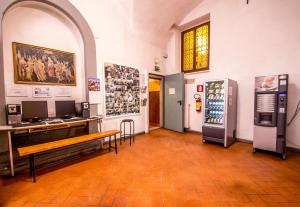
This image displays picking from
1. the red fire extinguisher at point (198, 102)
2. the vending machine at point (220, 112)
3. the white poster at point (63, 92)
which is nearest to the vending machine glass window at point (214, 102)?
the vending machine at point (220, 112)

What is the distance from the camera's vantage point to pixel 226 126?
11.9ft

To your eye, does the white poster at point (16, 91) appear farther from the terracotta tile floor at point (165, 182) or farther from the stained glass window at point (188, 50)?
the stained glass window at point (188, 50)

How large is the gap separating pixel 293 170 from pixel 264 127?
3.06 feet

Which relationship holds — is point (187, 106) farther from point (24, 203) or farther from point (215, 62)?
point (24, 203)

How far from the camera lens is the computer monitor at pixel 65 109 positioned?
316cm

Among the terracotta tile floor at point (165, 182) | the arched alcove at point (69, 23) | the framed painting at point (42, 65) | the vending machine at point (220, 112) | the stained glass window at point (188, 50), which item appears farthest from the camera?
the stained glass window at point (188, 50)

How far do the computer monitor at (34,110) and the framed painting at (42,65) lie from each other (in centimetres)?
47

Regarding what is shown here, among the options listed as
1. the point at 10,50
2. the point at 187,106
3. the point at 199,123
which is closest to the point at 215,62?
the point at 187,106

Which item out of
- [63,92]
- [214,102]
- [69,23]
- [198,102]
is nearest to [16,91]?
[63,92]

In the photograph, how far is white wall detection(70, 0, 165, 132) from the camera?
369cm

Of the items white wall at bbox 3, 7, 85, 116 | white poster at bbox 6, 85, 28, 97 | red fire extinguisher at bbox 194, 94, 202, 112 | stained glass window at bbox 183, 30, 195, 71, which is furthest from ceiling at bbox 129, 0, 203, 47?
white poster at bbox 6, 85, 28, 97

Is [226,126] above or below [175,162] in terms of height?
above

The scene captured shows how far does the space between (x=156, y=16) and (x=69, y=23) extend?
2.68 m

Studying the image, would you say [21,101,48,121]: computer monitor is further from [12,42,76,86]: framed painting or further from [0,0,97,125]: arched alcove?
[12,42,76,86]: framed painting
